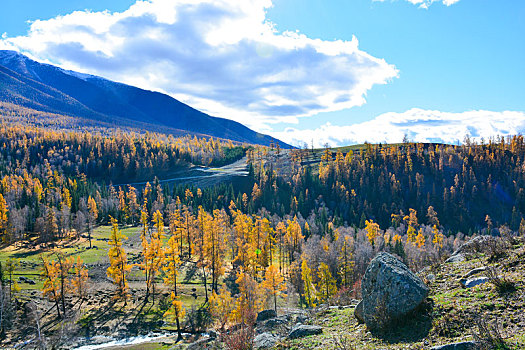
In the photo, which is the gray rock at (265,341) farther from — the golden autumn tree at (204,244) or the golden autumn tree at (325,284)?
the golden autumn tree at (204,244)

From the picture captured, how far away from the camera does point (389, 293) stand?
54.7 feet

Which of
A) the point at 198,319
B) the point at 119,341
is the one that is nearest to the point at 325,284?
the point at 198,319

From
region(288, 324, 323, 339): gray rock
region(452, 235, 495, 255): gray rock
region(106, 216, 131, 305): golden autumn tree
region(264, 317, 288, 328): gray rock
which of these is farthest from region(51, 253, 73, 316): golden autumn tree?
region(452, 235, 495, 255): gray rock

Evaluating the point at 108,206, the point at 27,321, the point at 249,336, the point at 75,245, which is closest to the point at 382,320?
the point at 249,336

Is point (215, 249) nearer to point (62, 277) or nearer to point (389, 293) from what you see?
point (62, 277)

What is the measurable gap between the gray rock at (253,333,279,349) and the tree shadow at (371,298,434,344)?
793cm

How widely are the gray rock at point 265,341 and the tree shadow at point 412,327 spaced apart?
312 inches

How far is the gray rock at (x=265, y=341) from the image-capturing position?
2128cm

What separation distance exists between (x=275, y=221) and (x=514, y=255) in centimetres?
12959

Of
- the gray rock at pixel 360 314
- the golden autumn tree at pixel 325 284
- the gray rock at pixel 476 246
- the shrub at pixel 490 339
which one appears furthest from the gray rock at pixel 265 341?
the golden autumn tree at pixel 325 284

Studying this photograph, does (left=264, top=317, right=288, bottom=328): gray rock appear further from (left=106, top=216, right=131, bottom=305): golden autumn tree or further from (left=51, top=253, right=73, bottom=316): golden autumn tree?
(left=51, top=253, right=73, bottom=316): golden autumn tree

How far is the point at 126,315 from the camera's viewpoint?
2522 inches

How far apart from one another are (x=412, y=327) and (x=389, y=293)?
1.86 meters

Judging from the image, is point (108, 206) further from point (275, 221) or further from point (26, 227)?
point (275, 221)
